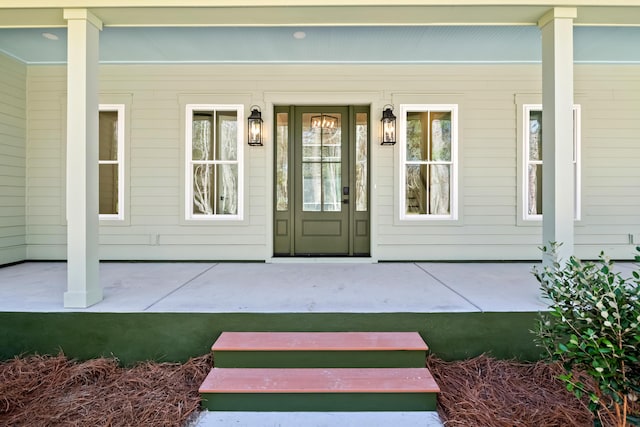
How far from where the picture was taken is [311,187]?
5.19m

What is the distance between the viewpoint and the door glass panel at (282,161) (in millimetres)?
5164

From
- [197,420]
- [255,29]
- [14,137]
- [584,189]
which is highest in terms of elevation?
[255,29]

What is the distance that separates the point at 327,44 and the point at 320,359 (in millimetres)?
3457

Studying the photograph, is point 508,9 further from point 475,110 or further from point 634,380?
point 634,380

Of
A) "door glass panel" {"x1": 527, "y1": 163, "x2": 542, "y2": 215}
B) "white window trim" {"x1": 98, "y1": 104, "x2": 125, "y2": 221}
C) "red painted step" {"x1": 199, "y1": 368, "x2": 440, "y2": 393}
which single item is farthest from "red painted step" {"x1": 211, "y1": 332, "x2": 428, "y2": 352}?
"door glass panel" {"x1": 527, "y1": 163, "x2": 542, "y2": 215}

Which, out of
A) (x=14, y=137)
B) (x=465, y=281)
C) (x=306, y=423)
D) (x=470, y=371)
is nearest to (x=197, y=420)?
(x=306, y=423)

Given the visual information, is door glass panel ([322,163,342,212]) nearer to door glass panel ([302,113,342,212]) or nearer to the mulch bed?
door glass panel ([302,113,342,212])

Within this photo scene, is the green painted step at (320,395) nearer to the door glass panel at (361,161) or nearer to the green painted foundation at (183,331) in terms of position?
the green painted foundation at (183,331)

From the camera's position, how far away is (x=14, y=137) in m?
4.81

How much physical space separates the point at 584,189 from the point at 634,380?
4.01 metres

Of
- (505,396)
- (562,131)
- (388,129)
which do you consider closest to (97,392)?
(505,396)

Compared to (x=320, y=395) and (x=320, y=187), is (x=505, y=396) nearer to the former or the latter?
(x=320, y=395)

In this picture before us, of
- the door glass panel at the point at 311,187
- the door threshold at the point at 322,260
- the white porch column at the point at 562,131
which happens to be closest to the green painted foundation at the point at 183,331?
the white porch column at the point at 562,131

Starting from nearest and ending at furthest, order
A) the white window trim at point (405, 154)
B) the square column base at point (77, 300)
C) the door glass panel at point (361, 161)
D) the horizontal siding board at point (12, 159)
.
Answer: the square column base at point (77, 300)
the horizontal siding board at point (12, 159)
the white window trim at point (405, 154)
the door glass panel at point (361, 161)
